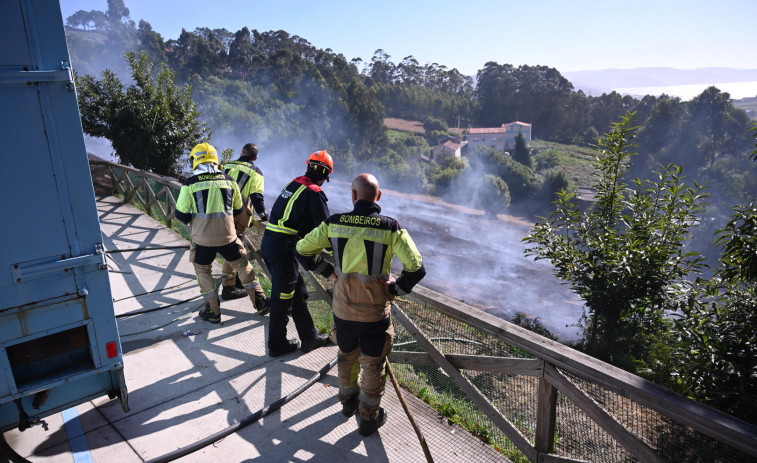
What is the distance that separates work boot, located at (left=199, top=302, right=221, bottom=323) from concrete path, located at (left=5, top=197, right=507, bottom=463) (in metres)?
0.07

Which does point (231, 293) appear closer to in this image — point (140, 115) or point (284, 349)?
point (284, 349)

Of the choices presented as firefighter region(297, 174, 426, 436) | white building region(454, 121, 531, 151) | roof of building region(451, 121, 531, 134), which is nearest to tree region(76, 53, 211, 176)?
firefighter region(297, 174, 426, 436)

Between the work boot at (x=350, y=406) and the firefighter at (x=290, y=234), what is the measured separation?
1089 mm

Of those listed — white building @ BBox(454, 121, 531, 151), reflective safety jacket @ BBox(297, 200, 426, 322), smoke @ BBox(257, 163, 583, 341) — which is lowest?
smoke @ BBox(257, 163, 583, 341)

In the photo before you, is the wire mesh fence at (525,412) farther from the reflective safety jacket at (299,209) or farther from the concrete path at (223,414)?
the reflective safety jacket at (299,209)

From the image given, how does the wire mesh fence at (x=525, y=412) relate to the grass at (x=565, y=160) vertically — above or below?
above

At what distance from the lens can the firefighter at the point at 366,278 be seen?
308 cm

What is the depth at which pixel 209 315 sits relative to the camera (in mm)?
5090

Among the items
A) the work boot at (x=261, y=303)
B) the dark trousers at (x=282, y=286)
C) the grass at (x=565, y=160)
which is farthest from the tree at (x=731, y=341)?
the grass at (x=565, y=160)

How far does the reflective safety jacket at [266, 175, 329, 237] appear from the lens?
4020 millimetres

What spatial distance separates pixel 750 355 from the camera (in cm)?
312

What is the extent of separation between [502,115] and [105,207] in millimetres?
99125

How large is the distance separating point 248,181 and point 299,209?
5.78 feet

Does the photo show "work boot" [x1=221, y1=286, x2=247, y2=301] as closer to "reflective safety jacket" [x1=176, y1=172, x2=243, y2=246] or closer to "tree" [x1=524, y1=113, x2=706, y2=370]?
"reflective safety jacket" [x1=176, y1=172, x2=243, y2=246]
